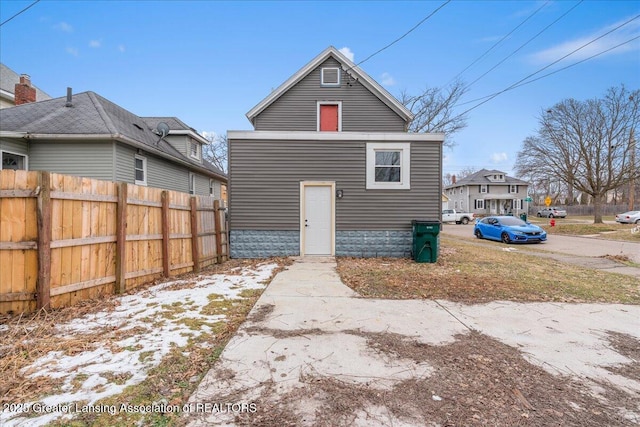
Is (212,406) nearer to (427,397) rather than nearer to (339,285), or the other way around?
(427,397)

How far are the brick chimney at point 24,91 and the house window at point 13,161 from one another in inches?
256

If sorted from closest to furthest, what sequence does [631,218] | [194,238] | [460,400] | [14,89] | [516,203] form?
[460,400], [194,238], [14,89], [631,218], [516,203]

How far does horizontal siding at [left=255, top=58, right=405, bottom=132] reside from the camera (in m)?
12.6

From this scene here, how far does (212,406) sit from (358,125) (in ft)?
39.5

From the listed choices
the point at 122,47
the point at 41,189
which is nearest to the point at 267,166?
the point at 41,189

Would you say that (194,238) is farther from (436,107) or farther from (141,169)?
(436,107)

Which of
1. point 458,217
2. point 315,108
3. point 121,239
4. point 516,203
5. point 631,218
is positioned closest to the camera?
point 121,239

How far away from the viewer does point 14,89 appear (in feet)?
52.3

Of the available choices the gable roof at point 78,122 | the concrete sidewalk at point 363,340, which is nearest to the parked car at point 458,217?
the gable roof at point 78,122

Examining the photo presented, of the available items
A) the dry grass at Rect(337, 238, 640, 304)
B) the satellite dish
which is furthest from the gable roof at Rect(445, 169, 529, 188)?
the satellite dish

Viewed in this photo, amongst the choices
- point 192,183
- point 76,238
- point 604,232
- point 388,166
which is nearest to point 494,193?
point 604,232

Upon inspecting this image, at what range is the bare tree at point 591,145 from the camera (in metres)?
21.9

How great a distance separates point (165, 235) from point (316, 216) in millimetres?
4292

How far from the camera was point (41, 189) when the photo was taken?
3.83 meters
